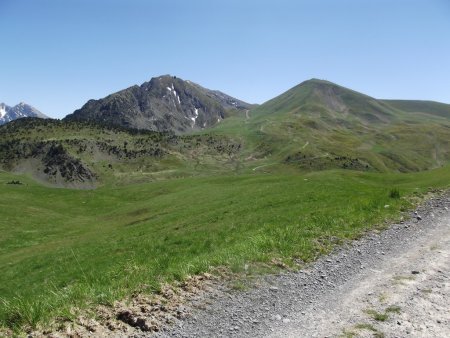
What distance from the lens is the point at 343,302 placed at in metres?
12.3

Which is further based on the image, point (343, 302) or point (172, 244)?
point (172, 244)

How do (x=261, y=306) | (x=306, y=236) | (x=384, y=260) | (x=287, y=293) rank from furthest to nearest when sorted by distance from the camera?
(x=306, y=236)
(x=384, y=260)
(x=287, y=293)
(x=261, y=306)

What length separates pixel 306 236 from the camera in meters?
18.7

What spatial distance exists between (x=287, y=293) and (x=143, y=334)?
5.05 meters

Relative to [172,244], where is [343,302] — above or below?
above

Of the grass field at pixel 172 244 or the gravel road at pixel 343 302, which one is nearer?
the gravel road at pixel 343 302

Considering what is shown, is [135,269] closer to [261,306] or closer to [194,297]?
[194,297]

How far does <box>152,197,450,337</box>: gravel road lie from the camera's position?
10633mm

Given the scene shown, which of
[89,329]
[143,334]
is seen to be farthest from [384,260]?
[89,329]

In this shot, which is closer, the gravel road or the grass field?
the gravel road

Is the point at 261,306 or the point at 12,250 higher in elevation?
the point at 261,306

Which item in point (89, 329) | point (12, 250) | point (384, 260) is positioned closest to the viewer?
point (89, 329)

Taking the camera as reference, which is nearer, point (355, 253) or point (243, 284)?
point (243, 284)

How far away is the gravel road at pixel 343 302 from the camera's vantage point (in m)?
10.6
